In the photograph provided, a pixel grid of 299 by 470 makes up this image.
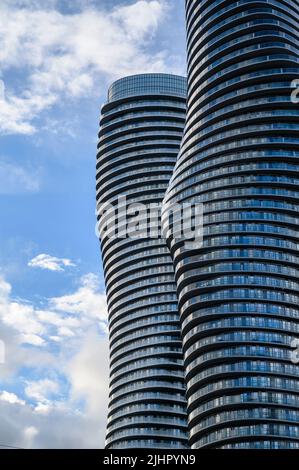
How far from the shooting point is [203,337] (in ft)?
492

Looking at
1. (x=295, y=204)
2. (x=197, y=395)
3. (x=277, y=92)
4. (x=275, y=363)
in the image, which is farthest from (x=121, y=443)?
(x=277, y=92)

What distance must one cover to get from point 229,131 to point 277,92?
12.5 metres

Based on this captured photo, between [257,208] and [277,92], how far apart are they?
26243 millimetres

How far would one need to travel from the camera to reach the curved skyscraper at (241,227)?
141 meters

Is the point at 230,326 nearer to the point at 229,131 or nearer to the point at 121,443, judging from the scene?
the point at 229,131

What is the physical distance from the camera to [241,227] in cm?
15600

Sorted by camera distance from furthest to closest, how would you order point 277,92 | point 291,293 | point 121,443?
point 121,443 < point 277,92 < point 291,293

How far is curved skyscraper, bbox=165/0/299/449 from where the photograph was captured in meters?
141

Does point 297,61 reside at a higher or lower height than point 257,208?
higher

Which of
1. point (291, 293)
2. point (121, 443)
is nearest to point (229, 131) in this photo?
point (291, 293)
